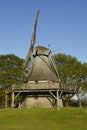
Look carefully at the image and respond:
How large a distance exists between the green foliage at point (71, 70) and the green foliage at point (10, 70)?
29.2ft

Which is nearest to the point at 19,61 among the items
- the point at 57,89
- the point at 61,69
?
the point at 61,69

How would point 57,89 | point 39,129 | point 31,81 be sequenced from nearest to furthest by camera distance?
point 39,129 < point 57,89 < point 31,81

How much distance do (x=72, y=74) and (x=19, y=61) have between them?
490 inches

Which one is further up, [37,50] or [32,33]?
[32,33]

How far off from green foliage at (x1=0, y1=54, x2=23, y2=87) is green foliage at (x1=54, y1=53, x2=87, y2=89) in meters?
8.91

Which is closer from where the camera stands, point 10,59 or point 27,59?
point 27,59

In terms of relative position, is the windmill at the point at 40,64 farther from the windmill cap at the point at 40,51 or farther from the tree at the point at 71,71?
the tree at the point at 71,71

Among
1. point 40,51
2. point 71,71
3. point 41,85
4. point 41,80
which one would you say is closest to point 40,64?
point 40,51

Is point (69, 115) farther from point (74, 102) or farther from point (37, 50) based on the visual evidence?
point (74, 102)

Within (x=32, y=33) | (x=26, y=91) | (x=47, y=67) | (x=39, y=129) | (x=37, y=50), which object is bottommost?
(x=39, y=129)

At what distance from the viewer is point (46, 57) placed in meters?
47.0

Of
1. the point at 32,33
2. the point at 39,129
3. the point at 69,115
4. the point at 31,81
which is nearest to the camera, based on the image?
the point at 39,129

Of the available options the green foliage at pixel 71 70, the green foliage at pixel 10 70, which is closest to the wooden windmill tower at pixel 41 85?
the green foliage at pixel 10 70

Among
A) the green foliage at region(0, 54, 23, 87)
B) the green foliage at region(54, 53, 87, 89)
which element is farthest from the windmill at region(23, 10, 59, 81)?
the green foliage at region(54, 53, 87, 89)
